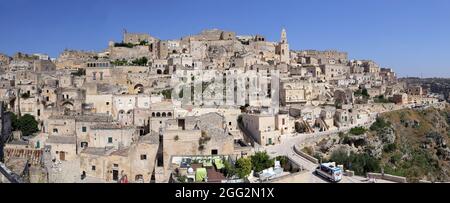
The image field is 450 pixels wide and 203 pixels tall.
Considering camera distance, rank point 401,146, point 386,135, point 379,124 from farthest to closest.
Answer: point 401,146
point 379,124
point 386,135

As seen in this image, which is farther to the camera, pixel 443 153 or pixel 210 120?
pixel 443 153

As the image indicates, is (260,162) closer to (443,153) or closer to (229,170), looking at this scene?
(229,170)

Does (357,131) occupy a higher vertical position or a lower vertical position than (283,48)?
lower

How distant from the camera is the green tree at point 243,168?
8.46 meters

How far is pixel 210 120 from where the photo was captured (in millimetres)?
14609

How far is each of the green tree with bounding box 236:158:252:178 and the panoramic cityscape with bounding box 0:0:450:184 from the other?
0.11 feet

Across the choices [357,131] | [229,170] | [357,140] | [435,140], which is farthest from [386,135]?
[229,170]

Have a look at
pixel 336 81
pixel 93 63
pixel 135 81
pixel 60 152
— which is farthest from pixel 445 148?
pixel 60 152

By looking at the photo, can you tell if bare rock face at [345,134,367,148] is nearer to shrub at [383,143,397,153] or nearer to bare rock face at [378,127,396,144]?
shrub at [383,143,397,153]

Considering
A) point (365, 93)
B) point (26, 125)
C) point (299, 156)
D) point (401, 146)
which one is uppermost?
point (365, 93)

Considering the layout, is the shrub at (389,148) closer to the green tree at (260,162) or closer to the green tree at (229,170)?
the green tree at (260,162)

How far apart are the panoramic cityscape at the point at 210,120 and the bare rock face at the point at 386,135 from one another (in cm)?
10

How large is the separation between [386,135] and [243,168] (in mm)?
14977
